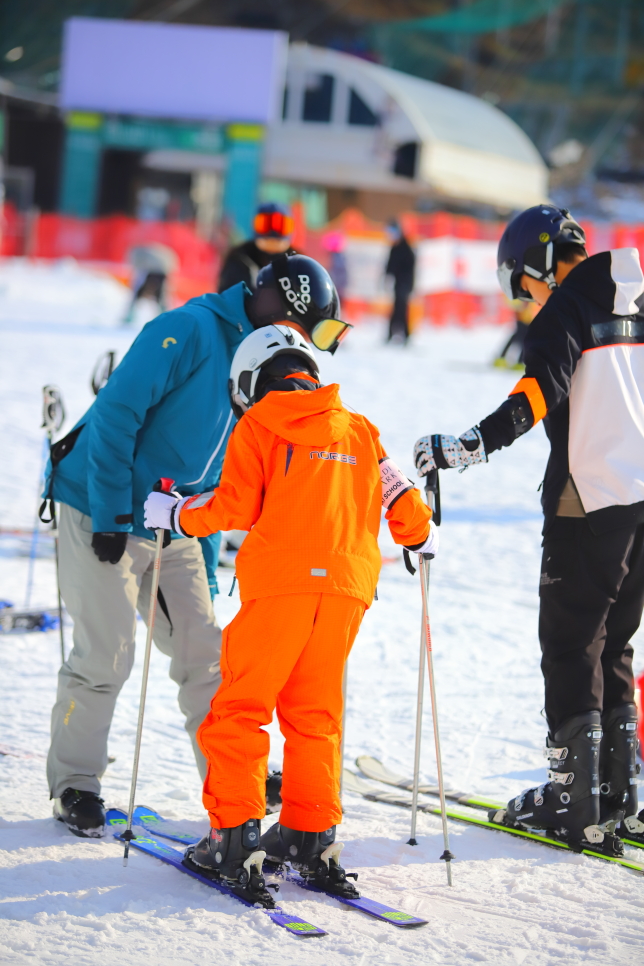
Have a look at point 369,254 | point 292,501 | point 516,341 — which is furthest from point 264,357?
point 369,254

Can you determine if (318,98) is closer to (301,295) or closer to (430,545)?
(301,295)

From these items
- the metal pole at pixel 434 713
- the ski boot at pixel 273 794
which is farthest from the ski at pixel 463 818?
the metal pole at pixel 434 713

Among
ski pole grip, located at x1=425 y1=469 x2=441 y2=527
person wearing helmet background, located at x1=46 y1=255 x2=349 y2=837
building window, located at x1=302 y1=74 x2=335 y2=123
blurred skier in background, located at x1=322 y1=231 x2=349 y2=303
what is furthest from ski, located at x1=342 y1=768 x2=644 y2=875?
building window, located at x1=302 y1=74 x2=335 y2=123

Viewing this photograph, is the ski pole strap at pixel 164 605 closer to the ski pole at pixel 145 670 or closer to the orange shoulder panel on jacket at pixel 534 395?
the ski pole at pixel 145 670

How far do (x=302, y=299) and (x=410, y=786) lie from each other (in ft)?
5.84

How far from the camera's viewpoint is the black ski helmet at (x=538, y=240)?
364 cm

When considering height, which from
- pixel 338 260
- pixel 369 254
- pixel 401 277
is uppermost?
pixel 369 254

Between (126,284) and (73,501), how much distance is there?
65.5ft

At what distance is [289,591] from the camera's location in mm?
A: 2852

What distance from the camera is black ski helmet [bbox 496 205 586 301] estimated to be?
3.64 meters

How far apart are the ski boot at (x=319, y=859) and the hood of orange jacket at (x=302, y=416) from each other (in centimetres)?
106

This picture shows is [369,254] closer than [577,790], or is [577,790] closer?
[577,790]

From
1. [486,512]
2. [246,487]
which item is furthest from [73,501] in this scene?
[486,512]

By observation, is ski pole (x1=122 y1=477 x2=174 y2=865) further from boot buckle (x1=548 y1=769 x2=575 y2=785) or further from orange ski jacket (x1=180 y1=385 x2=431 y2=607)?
boot buckle (x1=548 y1=769 x2=575 y2=785)
